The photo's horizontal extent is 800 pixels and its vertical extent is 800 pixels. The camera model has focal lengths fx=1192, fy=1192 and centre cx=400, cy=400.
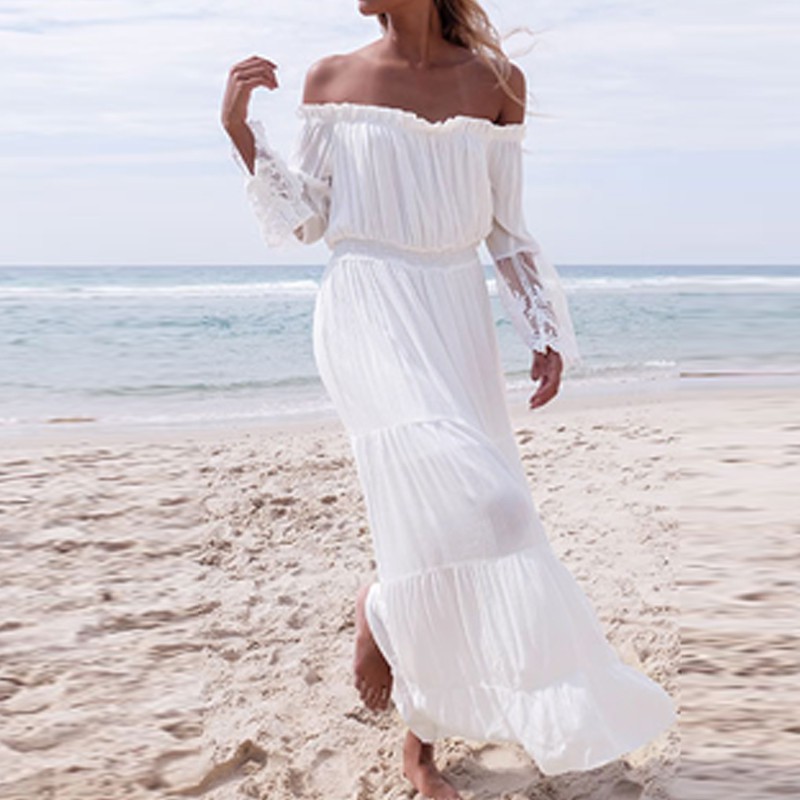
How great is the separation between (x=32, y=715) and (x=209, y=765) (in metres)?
0.72

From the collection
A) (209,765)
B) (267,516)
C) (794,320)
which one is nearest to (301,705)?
(209,765)

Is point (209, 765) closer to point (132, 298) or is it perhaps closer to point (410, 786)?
point (410, 786)

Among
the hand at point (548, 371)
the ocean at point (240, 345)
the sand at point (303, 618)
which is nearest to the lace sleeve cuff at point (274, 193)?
the hand at point (548, 371)

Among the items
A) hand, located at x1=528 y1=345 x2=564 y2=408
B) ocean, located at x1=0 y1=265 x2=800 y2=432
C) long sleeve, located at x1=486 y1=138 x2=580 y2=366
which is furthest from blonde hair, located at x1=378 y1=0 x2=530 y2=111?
ocean, located at x1=0 y1=265 x2=800 y2=432

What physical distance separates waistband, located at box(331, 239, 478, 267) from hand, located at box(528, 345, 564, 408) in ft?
1.36

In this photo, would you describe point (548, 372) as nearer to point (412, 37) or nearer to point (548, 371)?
point (548, 371)

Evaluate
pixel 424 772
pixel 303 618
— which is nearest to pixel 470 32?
pixel 424 772

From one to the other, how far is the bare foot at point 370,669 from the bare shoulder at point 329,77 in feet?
4.36

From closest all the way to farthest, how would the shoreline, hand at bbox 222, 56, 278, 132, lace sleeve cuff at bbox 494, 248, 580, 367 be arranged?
hand at bbox 222, 56, 278, 132, lace sleeve cuff at bbox 494, 248, 580, 367, the shoreline

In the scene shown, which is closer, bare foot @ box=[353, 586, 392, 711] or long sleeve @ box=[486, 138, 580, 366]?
bare foot @ box=[353, 586, 392, 711]

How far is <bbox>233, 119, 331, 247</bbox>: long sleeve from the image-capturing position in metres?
3.17

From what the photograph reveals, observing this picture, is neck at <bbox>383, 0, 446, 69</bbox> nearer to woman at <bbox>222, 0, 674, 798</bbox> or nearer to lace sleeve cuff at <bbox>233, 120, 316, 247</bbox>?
woman at <bbox>222, 0, 674, 798</bbox>

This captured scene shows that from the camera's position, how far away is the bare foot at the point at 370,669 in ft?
10.3

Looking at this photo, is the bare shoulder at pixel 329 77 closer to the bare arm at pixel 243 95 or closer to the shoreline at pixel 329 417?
the bare arm at pixel 243 95
